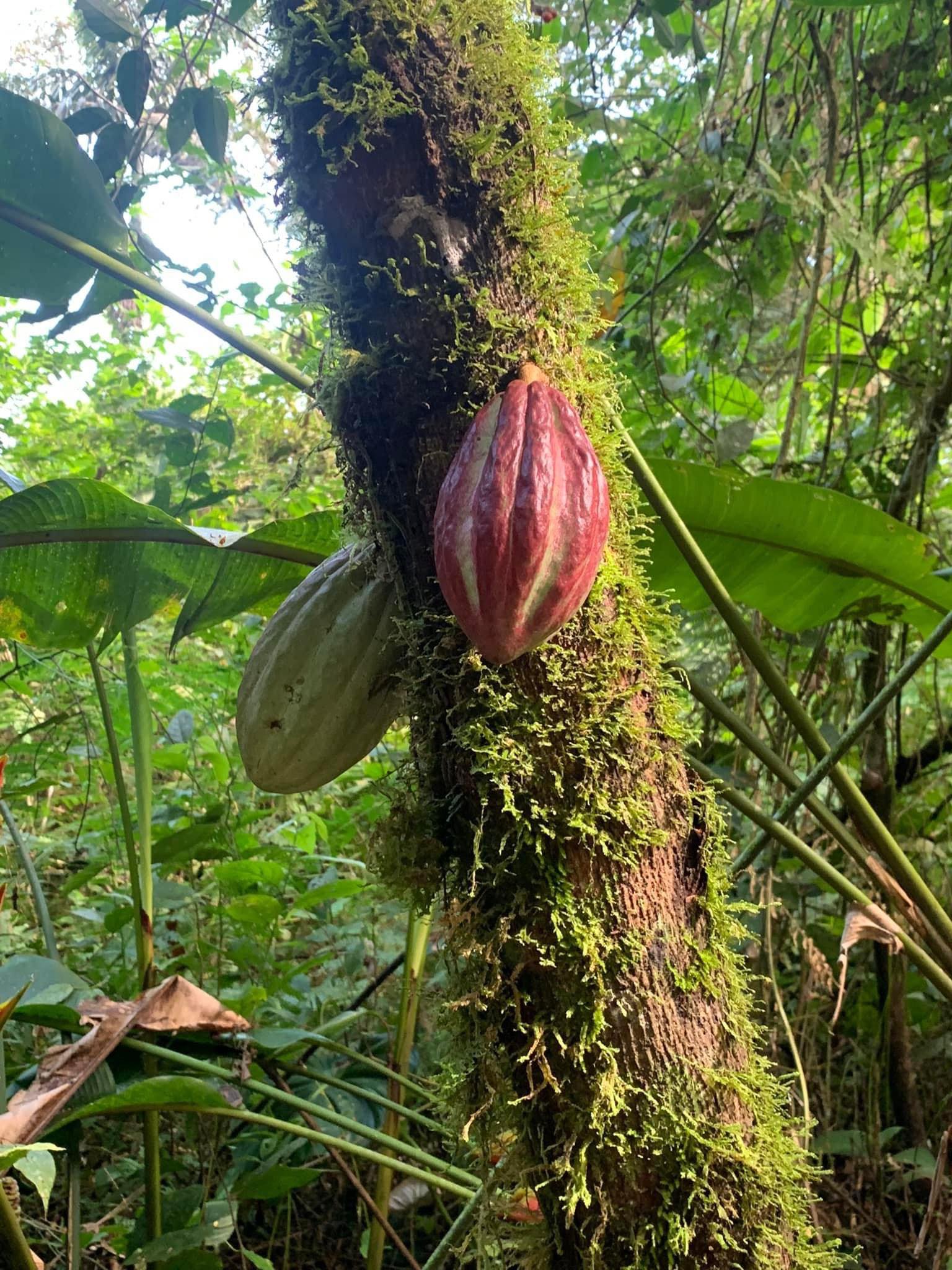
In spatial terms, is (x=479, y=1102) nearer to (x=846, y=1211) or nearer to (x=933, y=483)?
(x=846, y=1211)

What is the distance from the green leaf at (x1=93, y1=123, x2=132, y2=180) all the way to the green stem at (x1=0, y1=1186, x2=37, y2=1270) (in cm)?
150

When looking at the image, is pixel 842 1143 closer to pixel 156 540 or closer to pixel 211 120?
pixel 156 540

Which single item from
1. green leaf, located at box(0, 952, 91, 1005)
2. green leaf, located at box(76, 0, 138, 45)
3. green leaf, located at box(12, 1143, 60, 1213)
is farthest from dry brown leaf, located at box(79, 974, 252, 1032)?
green leaf, located at box(76, 0, 138, 45)

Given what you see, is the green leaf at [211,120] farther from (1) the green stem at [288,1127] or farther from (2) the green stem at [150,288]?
(1) the green stem at [288,1127]

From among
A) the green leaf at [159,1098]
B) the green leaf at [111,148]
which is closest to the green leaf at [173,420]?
the green leaf at [111,148]

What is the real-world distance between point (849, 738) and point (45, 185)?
1.32 metres

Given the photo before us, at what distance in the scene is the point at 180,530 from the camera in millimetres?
1284

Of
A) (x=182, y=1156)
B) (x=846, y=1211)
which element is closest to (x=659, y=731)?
(x=846, y=1211)

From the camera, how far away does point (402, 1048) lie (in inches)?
57.1

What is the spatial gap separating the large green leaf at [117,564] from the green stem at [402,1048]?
0.63 meters

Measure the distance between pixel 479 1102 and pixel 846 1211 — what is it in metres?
1.47

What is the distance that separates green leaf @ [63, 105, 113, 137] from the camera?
1441 mm

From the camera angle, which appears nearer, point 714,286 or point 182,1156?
point 182,1156

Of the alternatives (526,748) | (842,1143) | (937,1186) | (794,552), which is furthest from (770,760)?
(842,1143)
